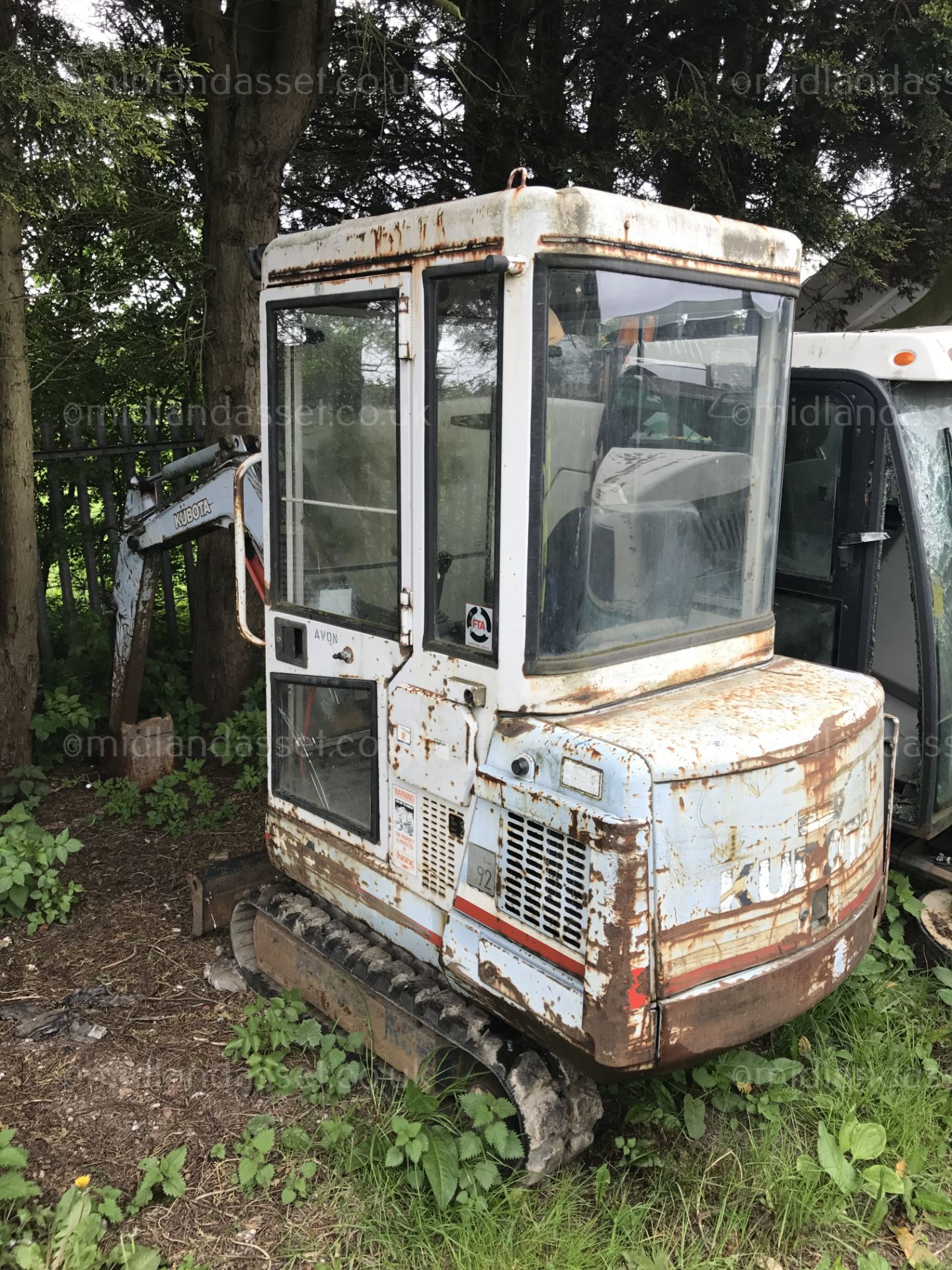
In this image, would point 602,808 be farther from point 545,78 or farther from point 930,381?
point 545,78

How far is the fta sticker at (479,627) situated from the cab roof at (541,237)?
2.88 ft

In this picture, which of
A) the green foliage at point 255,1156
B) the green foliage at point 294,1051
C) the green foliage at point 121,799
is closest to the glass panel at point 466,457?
the green foliage at point 294,1051

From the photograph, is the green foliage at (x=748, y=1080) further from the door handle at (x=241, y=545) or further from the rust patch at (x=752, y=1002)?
the door handle at (x=241, y=545)

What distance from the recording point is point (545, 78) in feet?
23.3

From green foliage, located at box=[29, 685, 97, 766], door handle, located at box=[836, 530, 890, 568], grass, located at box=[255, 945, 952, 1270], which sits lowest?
grass, located at box=[255, 945, 952, 1270]

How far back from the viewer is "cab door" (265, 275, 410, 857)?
2.95m

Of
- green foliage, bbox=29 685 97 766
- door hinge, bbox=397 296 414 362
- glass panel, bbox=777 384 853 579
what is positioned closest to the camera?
door hinge, bbox=397 296 414 362

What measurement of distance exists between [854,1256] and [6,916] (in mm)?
3348

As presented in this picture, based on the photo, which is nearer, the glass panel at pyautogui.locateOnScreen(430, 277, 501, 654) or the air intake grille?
the air intake grille

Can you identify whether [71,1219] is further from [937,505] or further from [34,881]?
[937,505]

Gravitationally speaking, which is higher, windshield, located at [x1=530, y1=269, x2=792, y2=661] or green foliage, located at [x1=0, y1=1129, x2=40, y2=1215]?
windshield, located at [x1=530, y1=269, x2=792, y2=661]

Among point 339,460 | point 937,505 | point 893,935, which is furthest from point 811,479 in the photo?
point 339,460

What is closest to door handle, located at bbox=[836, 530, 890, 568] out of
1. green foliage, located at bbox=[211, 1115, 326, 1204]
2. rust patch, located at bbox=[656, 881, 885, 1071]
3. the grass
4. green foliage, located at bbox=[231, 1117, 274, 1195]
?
rust patch, located at bbox=[656, 881, 885, 1071]

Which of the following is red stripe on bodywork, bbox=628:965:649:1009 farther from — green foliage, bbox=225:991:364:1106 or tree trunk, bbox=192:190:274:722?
tree trunk, bbox=192:190:274:722
